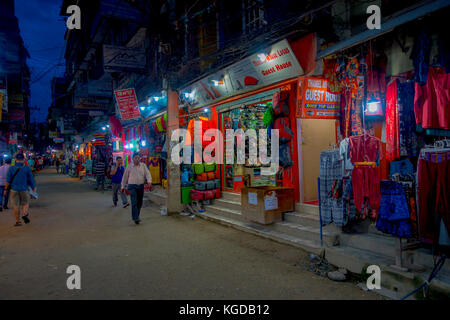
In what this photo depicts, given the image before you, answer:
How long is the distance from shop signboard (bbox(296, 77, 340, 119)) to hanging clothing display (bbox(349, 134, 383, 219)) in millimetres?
1634

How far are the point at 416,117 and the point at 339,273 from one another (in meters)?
2.75

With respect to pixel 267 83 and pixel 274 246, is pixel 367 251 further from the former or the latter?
pixel 267 83

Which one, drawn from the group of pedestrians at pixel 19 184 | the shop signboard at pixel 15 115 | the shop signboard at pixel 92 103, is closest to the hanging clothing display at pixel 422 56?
the group of pedestrians at pixel 19 184

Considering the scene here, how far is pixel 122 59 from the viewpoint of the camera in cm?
1351

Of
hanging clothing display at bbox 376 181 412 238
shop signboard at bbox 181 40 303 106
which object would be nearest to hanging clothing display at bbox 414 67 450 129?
hanging clothing display at bbox 376 181 412 238

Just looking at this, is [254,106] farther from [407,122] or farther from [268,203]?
[407,122]

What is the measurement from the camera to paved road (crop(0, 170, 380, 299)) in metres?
4.12

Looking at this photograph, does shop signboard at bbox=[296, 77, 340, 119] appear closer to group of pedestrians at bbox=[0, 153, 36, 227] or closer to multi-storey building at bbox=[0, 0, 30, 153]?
group of pedestrians at bbox=[0, 153, 36, 227]

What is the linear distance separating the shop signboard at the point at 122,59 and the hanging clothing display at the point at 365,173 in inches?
452

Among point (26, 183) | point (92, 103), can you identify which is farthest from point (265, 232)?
point (92, 103)

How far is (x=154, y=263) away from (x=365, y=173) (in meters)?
4.05

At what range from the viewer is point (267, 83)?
8.11 metres

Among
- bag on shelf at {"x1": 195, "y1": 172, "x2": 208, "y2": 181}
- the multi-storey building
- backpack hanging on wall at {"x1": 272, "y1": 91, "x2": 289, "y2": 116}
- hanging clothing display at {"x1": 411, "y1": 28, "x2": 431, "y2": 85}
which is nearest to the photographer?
hanging clothing display at {"x1": 411, "y1": 28, "x2": 431, "y2": 85}

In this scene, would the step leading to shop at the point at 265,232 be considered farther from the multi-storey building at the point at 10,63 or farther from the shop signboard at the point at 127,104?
the multi-storey building at the point at 10,63
